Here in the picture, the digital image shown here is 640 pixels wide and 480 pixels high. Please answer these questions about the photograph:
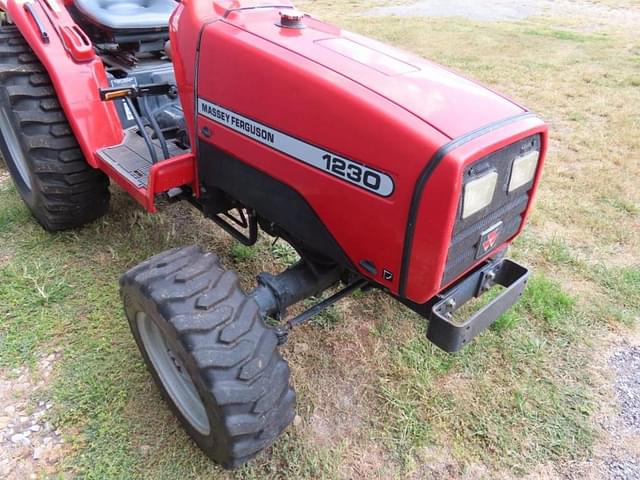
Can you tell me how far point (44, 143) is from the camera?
2.59 meters

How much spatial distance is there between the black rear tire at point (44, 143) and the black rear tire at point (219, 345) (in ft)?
3.76

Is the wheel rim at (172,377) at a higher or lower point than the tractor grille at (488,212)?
lower

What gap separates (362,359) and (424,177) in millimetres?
1234

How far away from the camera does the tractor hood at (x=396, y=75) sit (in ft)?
5.09

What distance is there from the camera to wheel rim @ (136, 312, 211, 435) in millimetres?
1945

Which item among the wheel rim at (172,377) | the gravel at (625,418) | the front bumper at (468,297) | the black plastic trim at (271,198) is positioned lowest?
the gravel at (625,418)

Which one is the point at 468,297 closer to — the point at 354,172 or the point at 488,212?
the point at 488,212

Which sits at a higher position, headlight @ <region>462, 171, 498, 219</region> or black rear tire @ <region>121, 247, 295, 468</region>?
headlight @ <region>462, 171, 498, 219</region>

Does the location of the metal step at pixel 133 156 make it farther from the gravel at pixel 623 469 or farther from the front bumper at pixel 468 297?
the gravel at pixel 623 469

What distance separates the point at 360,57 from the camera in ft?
5.99

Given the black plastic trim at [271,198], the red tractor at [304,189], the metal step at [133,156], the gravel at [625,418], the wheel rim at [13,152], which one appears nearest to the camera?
the red tractor at [304,189]

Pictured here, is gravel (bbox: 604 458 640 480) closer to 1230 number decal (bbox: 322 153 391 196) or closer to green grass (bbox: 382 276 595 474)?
green grass (bbox: 382 276 595 474)

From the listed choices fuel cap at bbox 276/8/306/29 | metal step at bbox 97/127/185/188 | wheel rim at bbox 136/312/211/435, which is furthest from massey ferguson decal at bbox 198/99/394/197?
wheel rim at bbox 136/312/211/435

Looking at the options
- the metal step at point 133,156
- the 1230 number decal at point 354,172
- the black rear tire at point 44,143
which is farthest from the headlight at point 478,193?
the black rear tire at point 44,143
